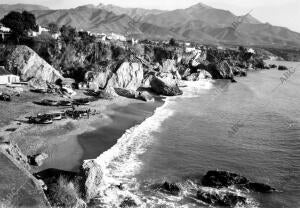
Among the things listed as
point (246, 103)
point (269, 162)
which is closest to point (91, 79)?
point (246, 103)

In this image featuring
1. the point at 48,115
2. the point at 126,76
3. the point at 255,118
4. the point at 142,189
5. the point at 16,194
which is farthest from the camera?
the point at 126,76

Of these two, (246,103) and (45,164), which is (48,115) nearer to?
(45,164)

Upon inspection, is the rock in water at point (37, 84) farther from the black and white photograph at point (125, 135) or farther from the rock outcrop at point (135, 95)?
the rock outcrop at point (135, 95)

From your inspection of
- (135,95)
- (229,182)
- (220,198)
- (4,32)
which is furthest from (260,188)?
(4,32)

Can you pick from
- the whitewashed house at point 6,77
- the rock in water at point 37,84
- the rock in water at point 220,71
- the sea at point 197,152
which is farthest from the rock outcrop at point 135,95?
the rock in water at point 220,71

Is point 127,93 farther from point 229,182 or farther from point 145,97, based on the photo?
point 229,182

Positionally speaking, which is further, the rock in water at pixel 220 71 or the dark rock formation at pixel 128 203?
the rock in water at pixel 220 71
